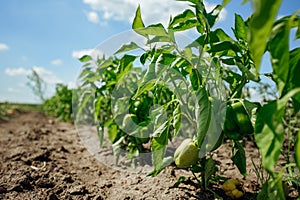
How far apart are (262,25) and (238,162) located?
77 cm

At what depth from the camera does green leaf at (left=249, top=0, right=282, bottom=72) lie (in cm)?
55

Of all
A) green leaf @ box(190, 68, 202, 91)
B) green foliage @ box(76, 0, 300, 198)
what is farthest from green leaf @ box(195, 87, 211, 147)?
green leaf @ box(190, 68, 202, 91)

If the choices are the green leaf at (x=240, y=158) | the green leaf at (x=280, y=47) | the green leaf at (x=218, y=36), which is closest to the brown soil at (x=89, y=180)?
the green leaf at (x=240, y=158)

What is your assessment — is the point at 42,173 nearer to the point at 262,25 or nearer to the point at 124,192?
the point at 124,192

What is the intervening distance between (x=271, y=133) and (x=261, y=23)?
249 millimetres

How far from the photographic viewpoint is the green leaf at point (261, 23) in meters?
0.55

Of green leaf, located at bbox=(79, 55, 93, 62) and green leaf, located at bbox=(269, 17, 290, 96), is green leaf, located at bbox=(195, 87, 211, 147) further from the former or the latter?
green leaf, located at bbox=(79, 55, 93, 62)

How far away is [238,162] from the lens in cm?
122

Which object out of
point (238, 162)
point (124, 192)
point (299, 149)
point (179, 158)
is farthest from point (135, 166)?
point (299, 149)

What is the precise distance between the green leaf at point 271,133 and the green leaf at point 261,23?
0.12 metres

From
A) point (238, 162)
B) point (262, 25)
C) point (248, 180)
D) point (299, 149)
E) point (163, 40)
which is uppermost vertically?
point (163, 40)

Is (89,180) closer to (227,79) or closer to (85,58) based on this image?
(85,58)

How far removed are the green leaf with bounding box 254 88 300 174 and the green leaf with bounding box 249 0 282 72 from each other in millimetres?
125

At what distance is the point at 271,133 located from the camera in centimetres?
67
